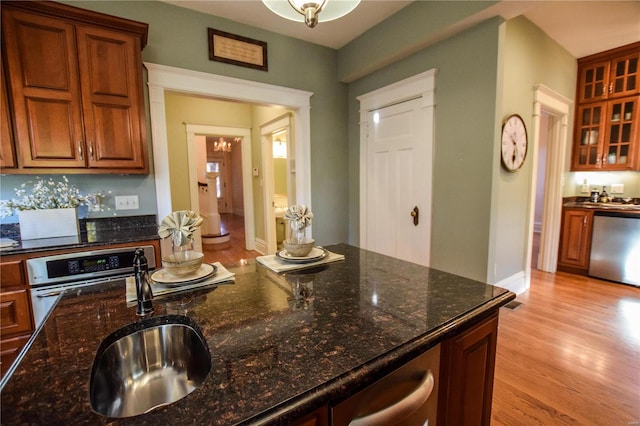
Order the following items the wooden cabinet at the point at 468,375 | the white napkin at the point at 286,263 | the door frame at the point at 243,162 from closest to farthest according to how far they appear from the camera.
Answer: the wooden cabinet at the point at 468,375, the white napkin at the point at 286,263, the door frame at the point at 243,162

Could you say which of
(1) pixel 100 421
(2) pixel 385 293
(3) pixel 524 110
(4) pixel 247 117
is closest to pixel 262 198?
(4) pixel 247 117

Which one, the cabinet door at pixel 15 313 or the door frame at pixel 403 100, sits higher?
the door frame at pixel 403 100

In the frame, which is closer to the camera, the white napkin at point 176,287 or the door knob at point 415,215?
the white napkin at point 176,287

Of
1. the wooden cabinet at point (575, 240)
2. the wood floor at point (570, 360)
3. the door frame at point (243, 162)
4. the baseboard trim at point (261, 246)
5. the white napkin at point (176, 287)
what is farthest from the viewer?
the baseboard trim at point (261, 246)

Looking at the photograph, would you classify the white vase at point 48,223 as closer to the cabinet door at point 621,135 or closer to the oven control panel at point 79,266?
the oven control panel at point 79,266

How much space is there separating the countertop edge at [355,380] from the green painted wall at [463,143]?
5.86 feet

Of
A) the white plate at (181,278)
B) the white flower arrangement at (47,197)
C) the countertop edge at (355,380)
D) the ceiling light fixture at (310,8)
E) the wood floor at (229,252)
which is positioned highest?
the ceiling light fixture at (310,8)

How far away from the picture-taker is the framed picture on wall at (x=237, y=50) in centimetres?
269

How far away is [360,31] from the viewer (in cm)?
302

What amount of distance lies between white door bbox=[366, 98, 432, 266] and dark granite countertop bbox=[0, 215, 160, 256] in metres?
2.27

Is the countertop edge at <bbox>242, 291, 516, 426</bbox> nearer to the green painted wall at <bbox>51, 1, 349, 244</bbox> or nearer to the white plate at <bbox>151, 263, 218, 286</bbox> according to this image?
the white plate at <bbox>151, 263, 218, 286</bbox>

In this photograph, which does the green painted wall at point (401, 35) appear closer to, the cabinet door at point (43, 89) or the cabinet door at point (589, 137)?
the cabinet door at point (43, 89)

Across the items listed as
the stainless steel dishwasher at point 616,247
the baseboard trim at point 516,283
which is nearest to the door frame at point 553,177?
the baseboard trim at point 516,283

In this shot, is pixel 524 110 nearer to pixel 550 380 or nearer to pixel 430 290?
pixel 550 380
